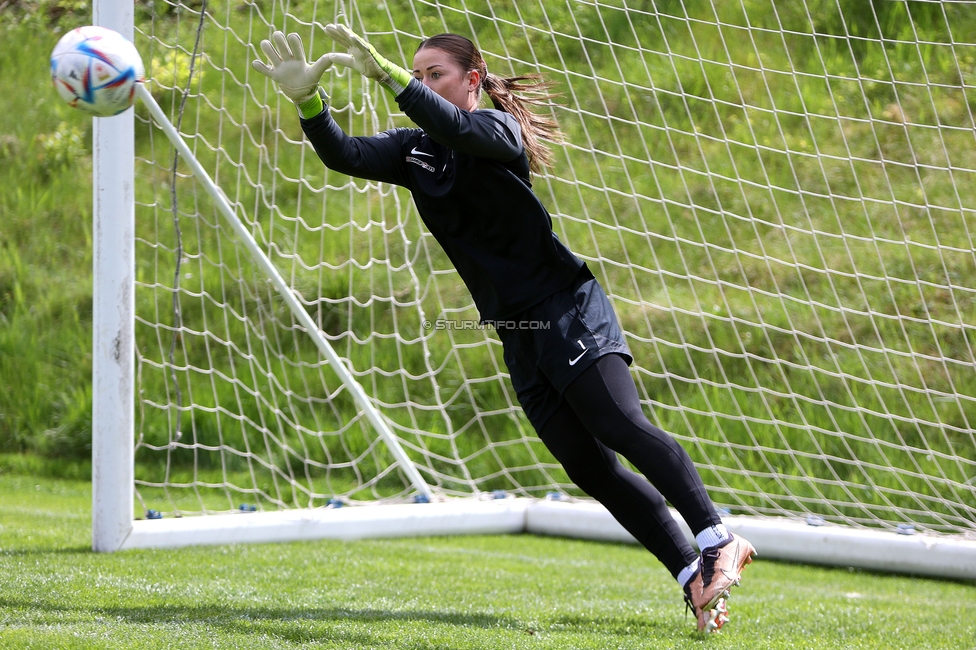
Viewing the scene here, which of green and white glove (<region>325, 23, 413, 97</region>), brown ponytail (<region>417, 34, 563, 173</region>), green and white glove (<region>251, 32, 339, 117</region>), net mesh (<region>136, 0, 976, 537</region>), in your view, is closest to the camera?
green and white glove (<region>325, 23, 413, 97</region>)

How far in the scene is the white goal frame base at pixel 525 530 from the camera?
423 centimetres

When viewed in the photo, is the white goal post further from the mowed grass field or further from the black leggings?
the black leggings

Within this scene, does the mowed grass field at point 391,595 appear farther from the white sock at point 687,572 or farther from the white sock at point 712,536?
the white sock at point 712,536

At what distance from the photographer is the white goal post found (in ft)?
14.9

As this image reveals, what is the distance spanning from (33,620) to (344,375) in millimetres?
2289

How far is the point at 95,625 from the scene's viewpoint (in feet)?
8.11

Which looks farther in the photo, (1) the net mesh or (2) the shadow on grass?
(1) the net mesh

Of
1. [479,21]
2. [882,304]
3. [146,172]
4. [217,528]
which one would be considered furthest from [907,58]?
[146,172]

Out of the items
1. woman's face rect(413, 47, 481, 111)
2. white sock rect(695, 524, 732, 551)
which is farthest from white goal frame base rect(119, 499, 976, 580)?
woman's face rect(413, 47, 481, 111)

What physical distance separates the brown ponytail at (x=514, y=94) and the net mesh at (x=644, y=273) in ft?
5.91

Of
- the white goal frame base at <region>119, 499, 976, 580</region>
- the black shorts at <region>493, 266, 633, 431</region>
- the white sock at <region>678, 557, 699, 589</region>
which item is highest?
the black shorts at <region>493, 266, 633, 431</region>

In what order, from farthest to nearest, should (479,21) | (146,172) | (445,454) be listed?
1. (146,172)
2. (445,454)
3. (479,21)

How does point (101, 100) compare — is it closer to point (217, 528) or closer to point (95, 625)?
point (95, 625)

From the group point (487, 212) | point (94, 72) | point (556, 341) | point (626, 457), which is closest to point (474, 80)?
point (487, 212)
